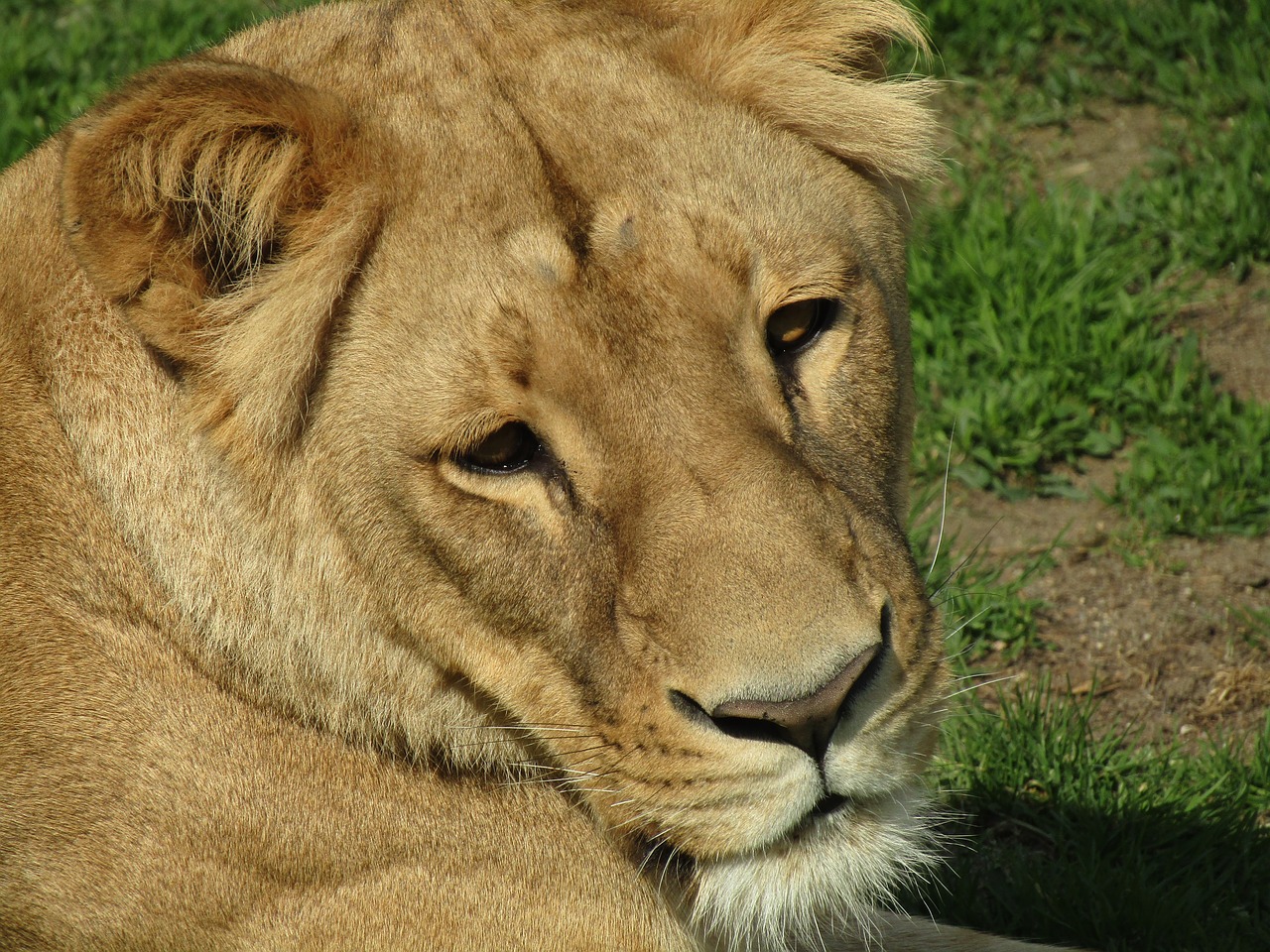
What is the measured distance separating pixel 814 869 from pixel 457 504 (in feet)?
3.03

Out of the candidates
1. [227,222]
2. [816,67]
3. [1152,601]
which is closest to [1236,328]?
[1152,601]

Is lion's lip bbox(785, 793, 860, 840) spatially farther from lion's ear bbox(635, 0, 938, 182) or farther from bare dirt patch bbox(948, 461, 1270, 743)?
bare dirt patch bbox(948, 461, 1270, 743)

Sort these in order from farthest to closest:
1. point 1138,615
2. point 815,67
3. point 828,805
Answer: point 1138,615 < point 815,67 < point 828,805

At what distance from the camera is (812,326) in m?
2.94

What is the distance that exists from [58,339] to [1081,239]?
4120 millimetres

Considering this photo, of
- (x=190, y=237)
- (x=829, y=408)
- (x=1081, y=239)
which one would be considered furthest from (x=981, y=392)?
(x=190, y=237)

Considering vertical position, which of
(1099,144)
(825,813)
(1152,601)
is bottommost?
(1152,601)

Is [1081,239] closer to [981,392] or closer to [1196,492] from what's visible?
[981,392]

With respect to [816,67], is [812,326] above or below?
below

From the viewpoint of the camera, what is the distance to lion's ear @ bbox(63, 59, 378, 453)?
255 centimetres

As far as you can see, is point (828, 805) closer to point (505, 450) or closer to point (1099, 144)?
point (505, 450)

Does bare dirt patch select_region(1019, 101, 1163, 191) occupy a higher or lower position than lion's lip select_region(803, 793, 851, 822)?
lower

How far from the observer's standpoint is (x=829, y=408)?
293 cm

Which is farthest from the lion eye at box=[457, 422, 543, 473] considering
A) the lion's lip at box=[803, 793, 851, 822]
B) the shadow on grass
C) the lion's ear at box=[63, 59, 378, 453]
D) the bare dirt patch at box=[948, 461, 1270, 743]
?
the bare dirt patch at box=[948, 461, 1270, 743]
